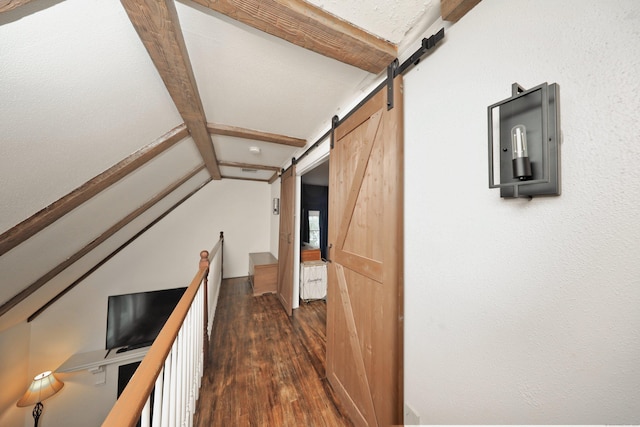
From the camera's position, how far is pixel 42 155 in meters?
1.17

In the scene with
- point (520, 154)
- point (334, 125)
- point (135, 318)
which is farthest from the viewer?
point (135, 318)

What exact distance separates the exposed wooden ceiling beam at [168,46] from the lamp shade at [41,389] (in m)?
4.67

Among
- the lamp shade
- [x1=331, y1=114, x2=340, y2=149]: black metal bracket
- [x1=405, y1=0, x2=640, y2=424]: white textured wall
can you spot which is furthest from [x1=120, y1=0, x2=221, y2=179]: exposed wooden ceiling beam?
the lamp shade

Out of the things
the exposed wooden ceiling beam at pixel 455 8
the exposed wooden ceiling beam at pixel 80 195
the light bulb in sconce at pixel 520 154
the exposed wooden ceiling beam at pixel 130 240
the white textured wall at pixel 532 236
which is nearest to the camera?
the white textured wall at pixel 532 236

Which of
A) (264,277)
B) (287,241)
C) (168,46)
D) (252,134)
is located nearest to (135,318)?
(264,277)

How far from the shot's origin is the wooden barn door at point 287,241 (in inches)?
123

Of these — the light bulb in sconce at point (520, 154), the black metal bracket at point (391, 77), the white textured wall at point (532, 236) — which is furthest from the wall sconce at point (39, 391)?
the light bulb in sconce at point (520, 154)

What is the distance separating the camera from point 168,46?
1018 mm

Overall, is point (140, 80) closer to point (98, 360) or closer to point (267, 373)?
point (267, 373)

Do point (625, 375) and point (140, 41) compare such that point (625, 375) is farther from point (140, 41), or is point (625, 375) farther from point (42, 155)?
point (42, 155)

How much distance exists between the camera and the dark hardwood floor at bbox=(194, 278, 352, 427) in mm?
1503

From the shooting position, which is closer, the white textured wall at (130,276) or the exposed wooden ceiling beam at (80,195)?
the exposed wooden ceiling beam at (80,195)

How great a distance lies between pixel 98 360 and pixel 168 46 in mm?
5107

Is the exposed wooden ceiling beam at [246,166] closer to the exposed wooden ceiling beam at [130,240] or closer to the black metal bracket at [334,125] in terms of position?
the exposed wooden ceiling beam at [130,240]
